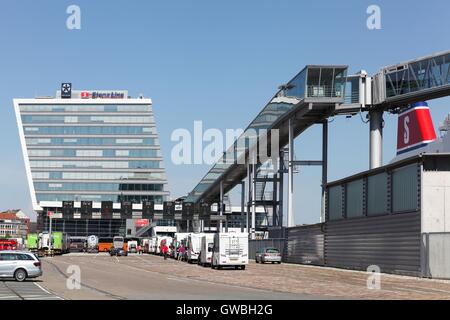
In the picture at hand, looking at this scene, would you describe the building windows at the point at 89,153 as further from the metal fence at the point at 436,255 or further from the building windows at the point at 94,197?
the metal fence at the point at 436,255

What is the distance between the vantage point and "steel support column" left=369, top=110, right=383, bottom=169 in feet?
230

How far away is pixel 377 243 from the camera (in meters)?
43.6

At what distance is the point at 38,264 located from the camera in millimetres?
33719

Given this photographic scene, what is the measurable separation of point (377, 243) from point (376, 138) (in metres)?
29.4

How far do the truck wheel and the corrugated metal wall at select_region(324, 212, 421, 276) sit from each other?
64.3 feet

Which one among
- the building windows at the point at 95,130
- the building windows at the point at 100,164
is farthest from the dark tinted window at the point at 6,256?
the building windows at the point at 95,130

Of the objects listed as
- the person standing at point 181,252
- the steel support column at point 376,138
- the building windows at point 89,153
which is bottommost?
the person standing at point 181,252

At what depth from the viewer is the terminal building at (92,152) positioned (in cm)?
17750

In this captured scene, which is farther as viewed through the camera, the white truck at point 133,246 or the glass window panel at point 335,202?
the white truck at point 133,246

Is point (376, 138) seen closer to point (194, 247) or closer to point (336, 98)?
point (336, 98)

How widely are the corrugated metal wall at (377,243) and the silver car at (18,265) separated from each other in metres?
19.2

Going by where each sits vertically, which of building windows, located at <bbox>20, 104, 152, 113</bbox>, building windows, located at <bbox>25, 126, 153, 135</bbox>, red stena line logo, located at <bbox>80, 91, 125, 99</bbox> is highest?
red stena line logo, located at <bbox>80, 91, 125, 99</bbox>

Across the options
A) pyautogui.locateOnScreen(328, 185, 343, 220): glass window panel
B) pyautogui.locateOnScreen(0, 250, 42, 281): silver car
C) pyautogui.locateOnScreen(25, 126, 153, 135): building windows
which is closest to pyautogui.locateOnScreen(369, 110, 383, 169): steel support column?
pyautogui.locateOnScreen(328, 185, 343, 220): glass window panel

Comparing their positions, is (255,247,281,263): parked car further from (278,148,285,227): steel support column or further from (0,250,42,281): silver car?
(0,250,42,281): silver car
